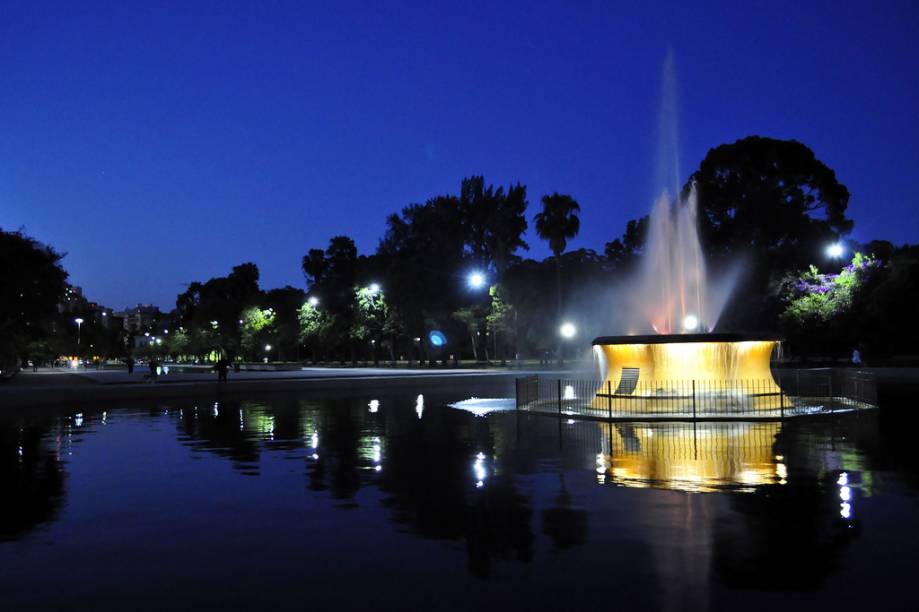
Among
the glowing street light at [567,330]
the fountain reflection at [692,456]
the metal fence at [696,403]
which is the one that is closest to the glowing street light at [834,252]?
the glowing street light at [567,330]

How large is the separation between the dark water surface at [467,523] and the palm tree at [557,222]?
59.2 meters

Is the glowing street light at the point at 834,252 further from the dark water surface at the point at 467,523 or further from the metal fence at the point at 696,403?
the dark water surface at the point at 467,523

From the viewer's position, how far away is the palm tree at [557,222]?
7706 centimetres

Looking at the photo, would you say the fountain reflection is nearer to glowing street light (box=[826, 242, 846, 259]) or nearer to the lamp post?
glowing street light (box=[826, 242, 846, 259])

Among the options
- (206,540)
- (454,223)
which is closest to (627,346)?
(206,540)

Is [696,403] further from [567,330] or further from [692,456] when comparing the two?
[567,330]

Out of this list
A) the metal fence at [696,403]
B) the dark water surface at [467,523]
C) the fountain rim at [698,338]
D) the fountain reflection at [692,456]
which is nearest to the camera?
the dark water surface at [467,523]

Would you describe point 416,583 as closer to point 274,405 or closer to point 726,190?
point 274,405

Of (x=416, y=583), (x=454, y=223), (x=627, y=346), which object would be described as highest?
(x=454, y=223)

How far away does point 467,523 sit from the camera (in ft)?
31.1

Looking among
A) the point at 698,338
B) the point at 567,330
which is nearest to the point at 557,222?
the point at 567,330

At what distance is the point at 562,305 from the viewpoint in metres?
71.4

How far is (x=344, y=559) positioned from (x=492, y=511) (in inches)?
104

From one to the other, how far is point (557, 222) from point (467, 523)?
68969 millimetres
